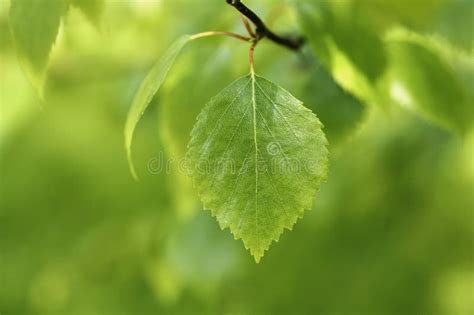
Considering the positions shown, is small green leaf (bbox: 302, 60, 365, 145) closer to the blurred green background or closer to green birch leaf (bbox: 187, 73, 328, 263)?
the blurred green background

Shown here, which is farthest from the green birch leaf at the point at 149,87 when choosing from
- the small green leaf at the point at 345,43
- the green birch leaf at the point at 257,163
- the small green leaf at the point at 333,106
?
the small green leaf at the point at 333,106

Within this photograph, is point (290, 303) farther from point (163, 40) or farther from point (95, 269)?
point (163, 40)

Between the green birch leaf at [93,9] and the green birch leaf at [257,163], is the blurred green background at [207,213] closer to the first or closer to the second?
the green birch leaf at [93,9]

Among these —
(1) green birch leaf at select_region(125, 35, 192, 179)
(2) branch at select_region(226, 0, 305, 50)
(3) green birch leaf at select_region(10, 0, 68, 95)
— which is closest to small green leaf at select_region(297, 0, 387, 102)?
(2) branch at select_region(226, 0, 305, 50)

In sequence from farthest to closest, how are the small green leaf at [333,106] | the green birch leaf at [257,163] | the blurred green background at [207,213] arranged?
1. the blurred green background at [207,213]
2. the small green leaf at [333,106]
3. the green birch leaf at [257,163]

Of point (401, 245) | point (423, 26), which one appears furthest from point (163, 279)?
point (423, 26)
